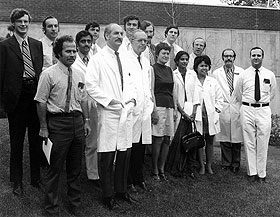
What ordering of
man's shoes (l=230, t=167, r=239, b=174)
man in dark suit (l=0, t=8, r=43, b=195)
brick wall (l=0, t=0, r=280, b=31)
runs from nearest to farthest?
man in dark suit (l=0, t=8, r=43, b=195), man's shoes (l=230, t=167, r=239, b=174), brick wall (l=0, t=0, r=280, b=31)

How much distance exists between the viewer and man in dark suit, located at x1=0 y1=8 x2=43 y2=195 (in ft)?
18.8

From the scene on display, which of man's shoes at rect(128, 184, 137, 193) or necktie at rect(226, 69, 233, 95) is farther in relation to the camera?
necktie at rect(226, 69, 233, 95)

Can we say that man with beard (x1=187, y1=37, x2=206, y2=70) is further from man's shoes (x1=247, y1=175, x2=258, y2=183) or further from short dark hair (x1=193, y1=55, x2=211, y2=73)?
man's shoes (x1=247, y1=175, x2=258, y2=183)

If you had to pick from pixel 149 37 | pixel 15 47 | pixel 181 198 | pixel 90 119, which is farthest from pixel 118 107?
pixel 149 37

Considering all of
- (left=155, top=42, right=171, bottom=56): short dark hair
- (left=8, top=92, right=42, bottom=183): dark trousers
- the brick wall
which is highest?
the brick wall


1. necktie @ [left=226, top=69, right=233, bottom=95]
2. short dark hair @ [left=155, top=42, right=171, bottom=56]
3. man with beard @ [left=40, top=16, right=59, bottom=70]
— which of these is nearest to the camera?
man with beard @ [left=40, top=16, right=59, bottom=70]

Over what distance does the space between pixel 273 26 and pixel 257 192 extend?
30.9ft

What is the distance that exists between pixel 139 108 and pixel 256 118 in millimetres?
2664

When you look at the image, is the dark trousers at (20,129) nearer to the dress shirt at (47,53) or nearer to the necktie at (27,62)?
the necktie at (27,62)

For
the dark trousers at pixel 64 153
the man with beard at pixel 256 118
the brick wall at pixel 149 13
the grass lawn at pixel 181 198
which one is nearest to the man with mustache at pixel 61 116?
the dark trousers at pixel 64 153

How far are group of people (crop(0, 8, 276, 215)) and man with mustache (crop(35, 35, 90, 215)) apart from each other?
1 centimetres

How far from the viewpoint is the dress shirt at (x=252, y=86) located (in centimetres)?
788

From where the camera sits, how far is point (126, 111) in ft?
19.5

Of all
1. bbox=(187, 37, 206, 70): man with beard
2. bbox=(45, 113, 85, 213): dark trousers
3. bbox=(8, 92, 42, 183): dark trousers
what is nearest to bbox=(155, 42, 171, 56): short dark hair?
bbox=(187, 37, 206, 70): man with beard
